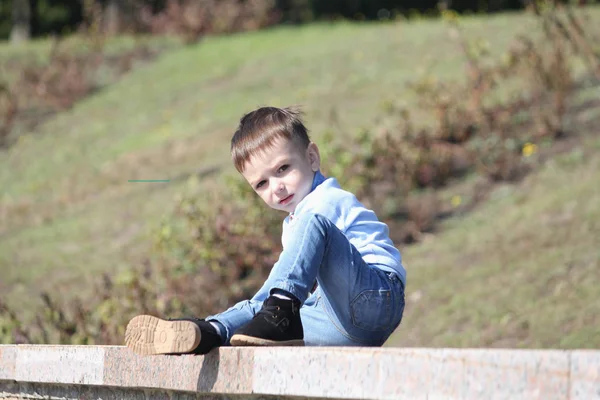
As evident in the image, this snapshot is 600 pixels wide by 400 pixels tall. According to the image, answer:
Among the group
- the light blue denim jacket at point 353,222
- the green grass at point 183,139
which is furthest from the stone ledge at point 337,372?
the green grass at point 183,139

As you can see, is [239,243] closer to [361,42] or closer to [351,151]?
[351,151]

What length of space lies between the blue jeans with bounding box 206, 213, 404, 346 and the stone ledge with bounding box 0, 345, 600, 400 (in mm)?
321

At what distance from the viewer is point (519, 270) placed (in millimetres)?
6043

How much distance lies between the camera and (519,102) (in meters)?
8.74

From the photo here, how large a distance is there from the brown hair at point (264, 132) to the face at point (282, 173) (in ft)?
0.07

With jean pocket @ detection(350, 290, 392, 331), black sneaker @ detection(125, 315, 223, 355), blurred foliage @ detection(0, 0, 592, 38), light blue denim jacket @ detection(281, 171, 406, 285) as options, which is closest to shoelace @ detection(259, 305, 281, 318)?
black sneaker @ detection(125, 315, 223, 355)

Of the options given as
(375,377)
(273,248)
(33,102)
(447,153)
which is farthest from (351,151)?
(33,102)

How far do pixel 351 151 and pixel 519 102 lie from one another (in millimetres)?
1782

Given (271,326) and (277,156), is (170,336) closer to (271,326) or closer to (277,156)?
(271,326)

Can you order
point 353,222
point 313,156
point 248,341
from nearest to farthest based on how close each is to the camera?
point 248,341
point 353,222
point 313,156

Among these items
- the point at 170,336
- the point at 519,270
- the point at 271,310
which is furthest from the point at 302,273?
the point at 519,270

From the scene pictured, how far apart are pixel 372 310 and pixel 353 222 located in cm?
37

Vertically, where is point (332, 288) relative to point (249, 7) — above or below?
above

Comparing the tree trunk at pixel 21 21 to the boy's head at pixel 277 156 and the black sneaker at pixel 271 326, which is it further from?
the black sneaker at pixel 271 326
